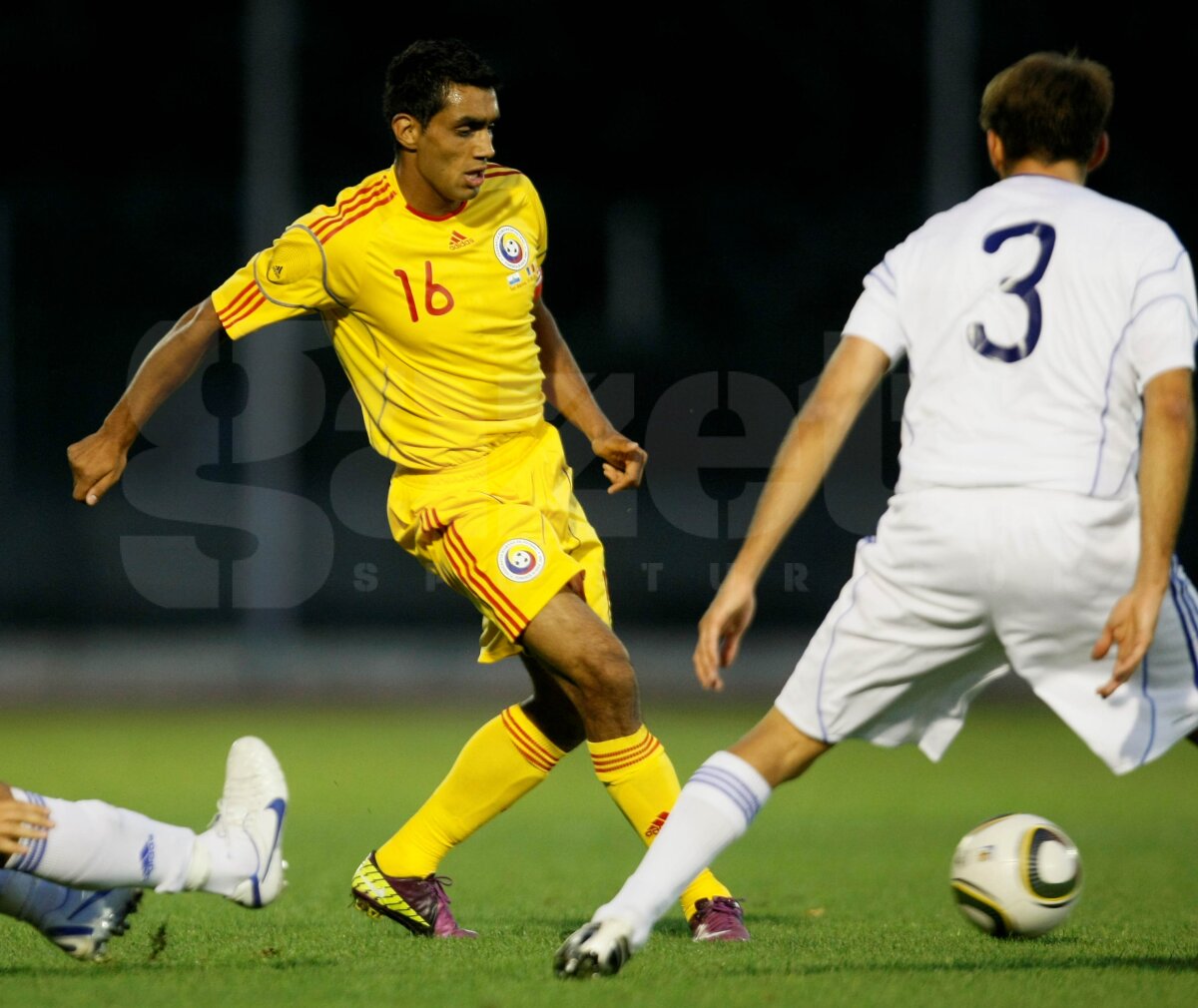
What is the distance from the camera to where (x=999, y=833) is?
202 inches

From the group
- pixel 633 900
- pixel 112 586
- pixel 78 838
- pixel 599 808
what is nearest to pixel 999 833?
Result: pixel 633 900

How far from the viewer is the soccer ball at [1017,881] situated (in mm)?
5012

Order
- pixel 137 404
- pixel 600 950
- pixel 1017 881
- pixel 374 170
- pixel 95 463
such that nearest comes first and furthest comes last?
pixel 600 950 → pixel 1017 881 → pixel 95 463 → pixel 137 404 → pixel 374 170

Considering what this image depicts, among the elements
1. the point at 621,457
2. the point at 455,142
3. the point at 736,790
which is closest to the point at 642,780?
the point at 621,457

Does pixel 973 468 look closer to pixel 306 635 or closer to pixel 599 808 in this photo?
pixel 599 808

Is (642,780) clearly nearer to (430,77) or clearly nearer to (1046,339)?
(1046,339)

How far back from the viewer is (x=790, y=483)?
4262 millimetres

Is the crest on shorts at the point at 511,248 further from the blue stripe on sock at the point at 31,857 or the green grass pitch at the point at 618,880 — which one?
the blue stripe on sock at the point at 31,857

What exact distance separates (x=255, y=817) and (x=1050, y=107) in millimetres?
2445

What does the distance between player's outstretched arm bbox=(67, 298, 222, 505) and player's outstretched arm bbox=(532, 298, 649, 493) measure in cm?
109

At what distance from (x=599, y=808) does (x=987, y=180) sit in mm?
11802

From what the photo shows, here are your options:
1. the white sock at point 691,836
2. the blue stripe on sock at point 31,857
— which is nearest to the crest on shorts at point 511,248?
the white sock at point 691,836

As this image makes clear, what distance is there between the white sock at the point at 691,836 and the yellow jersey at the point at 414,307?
5.82ft

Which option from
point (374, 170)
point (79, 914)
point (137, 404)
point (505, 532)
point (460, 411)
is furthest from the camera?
point (374, 170)
